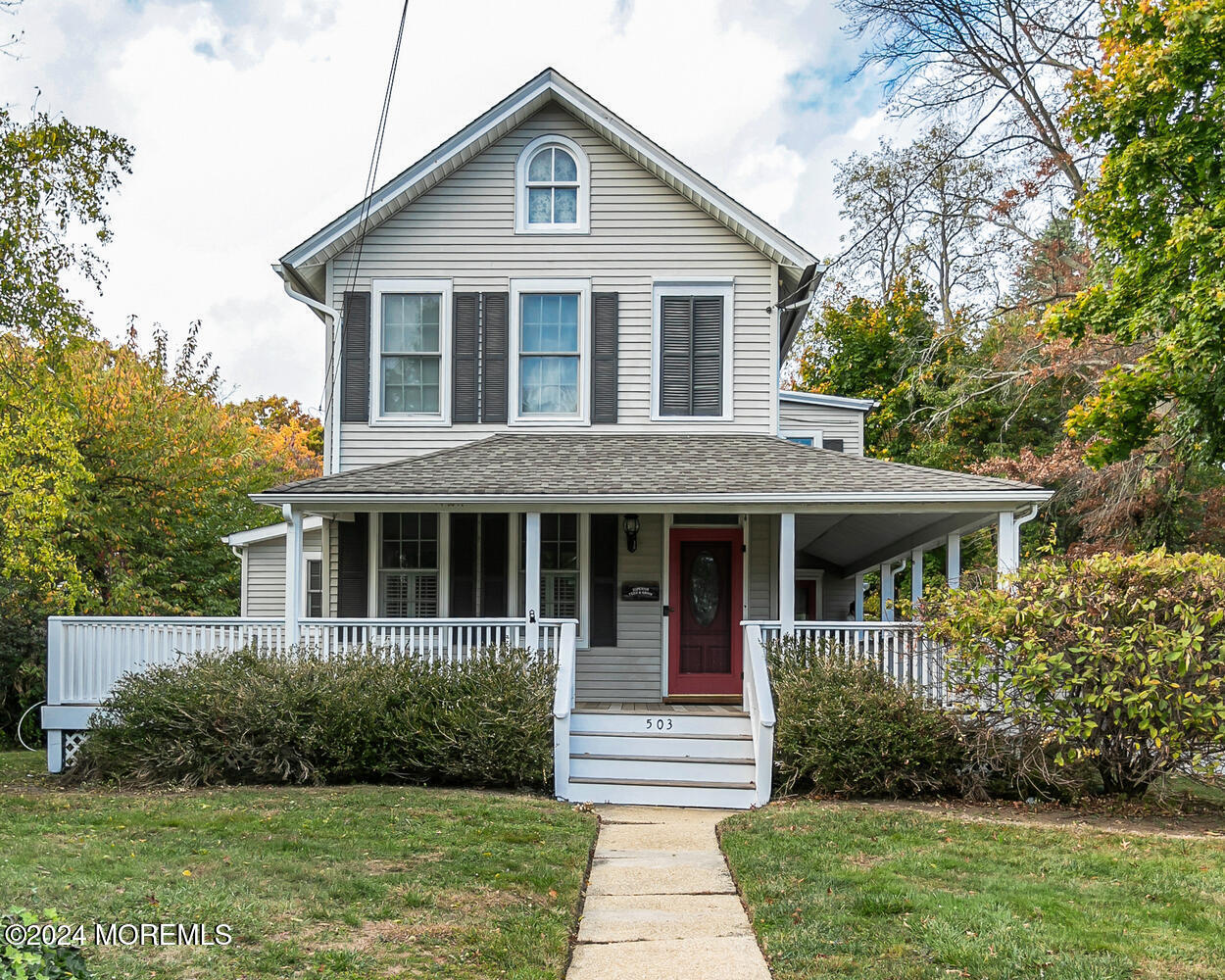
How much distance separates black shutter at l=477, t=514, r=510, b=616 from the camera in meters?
13.2

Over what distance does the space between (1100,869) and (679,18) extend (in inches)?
341

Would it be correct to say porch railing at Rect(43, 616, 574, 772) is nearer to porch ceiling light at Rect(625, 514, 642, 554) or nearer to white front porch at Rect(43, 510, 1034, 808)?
white front porch at Rect(43, 510, 1034, 808)

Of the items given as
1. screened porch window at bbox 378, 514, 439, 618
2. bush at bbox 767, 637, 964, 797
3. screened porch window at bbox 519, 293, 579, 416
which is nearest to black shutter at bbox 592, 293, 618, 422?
screened porch window at bbox 519, 293, 579, 416

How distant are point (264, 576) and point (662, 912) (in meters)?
12.3

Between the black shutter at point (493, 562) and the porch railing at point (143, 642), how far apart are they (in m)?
1.34

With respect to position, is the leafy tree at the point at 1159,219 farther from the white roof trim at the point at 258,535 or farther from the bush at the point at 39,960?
the bush at the point at 39,960

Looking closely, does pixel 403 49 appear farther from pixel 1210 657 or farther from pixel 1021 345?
pixel 1021 345

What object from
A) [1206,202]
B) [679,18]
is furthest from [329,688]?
[1206,202]

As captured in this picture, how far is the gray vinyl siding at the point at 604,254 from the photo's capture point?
1366 cm

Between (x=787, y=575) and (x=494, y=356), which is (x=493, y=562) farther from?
(x=787, y=575)

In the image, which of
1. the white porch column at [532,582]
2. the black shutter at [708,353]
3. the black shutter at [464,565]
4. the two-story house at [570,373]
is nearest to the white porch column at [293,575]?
the two-story house at [570,373]

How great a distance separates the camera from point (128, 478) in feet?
66.6

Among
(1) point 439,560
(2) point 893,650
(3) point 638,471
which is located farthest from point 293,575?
(2) point 893,650

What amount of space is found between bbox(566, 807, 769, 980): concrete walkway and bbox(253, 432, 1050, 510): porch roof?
11.5 ft
